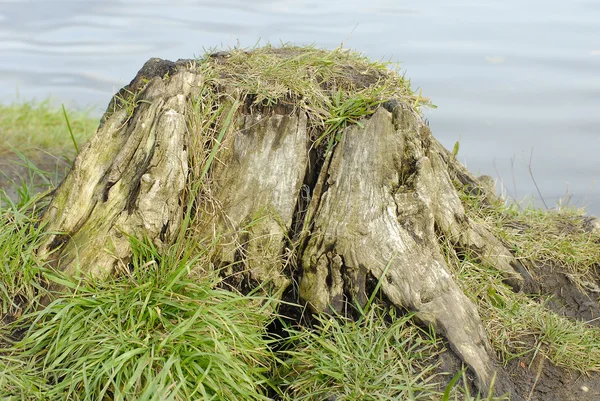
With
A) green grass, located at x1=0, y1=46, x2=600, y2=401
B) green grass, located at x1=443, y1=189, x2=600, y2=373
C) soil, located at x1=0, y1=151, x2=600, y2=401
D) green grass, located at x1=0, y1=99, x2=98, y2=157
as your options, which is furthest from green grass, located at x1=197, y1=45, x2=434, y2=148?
green grass, located at x1=0, y1=99, x2=98, y2=157

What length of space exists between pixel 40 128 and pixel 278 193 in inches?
287

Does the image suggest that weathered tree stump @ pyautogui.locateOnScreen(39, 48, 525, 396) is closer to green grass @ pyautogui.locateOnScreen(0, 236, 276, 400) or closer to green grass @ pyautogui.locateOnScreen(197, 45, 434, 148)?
green grass @ pyautogui.locateOnScreen(197, 45, 434, 148)

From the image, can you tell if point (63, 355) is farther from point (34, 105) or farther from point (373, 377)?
point (34, 105)

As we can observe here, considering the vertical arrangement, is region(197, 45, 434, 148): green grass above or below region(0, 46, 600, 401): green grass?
above

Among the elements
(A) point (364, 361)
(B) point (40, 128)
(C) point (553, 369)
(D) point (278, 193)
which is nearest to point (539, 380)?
(C) point (553, 369)

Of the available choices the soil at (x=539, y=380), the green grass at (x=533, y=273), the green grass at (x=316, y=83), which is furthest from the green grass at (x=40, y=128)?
the soil at (x=539, y=380)

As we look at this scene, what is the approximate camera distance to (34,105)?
11.3m

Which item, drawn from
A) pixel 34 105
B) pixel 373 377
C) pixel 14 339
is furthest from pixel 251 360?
pixel 34 105

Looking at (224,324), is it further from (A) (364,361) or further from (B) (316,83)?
(B) (316,83)

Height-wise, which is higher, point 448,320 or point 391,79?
point 391,79

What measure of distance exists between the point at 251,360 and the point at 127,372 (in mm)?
802

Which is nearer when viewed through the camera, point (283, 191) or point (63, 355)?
point (63, 355)

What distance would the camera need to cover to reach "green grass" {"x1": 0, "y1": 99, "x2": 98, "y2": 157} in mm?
9695

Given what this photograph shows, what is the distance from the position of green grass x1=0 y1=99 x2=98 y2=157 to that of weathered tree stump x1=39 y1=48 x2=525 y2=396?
15.8 feet
